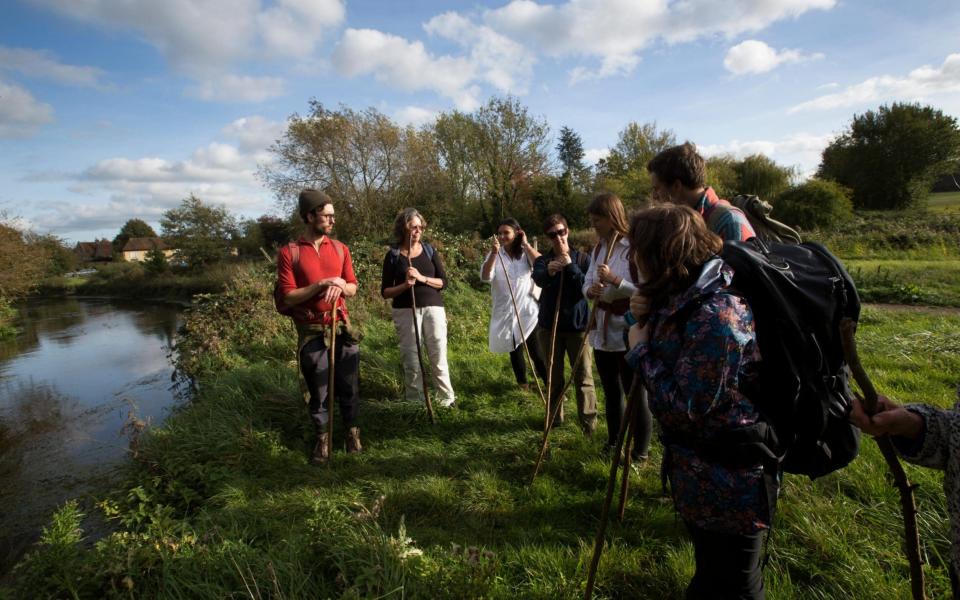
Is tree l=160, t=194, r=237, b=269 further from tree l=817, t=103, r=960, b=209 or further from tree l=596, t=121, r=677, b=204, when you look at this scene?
tree l=817, t=103, r=960, b=209

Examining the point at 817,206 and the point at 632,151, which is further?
→ the point at 632,151

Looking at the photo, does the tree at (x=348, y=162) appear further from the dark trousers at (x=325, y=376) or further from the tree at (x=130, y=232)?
the tree at (x=130, y=232)

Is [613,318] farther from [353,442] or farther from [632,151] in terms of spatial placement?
[632,151]

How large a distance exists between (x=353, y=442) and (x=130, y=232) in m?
80.0

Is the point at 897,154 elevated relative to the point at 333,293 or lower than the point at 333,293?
elevated

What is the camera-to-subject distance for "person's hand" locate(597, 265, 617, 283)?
2977 mm

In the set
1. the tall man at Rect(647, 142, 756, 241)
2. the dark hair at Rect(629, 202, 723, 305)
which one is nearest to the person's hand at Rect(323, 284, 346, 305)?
the tall man at Rect(647, 142, 756, 241)

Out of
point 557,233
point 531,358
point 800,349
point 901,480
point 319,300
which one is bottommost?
point 531,358

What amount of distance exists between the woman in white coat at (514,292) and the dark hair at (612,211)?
154 cm

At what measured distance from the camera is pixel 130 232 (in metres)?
65.7

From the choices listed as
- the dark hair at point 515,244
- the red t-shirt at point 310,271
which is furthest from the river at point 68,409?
the dark hair at point 515,244

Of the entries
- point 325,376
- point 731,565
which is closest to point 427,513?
point 325,376

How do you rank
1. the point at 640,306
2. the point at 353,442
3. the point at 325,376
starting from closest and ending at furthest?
the point at 640,306
the point at 325,376
the point at 353,442

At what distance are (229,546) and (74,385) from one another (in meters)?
9.79
